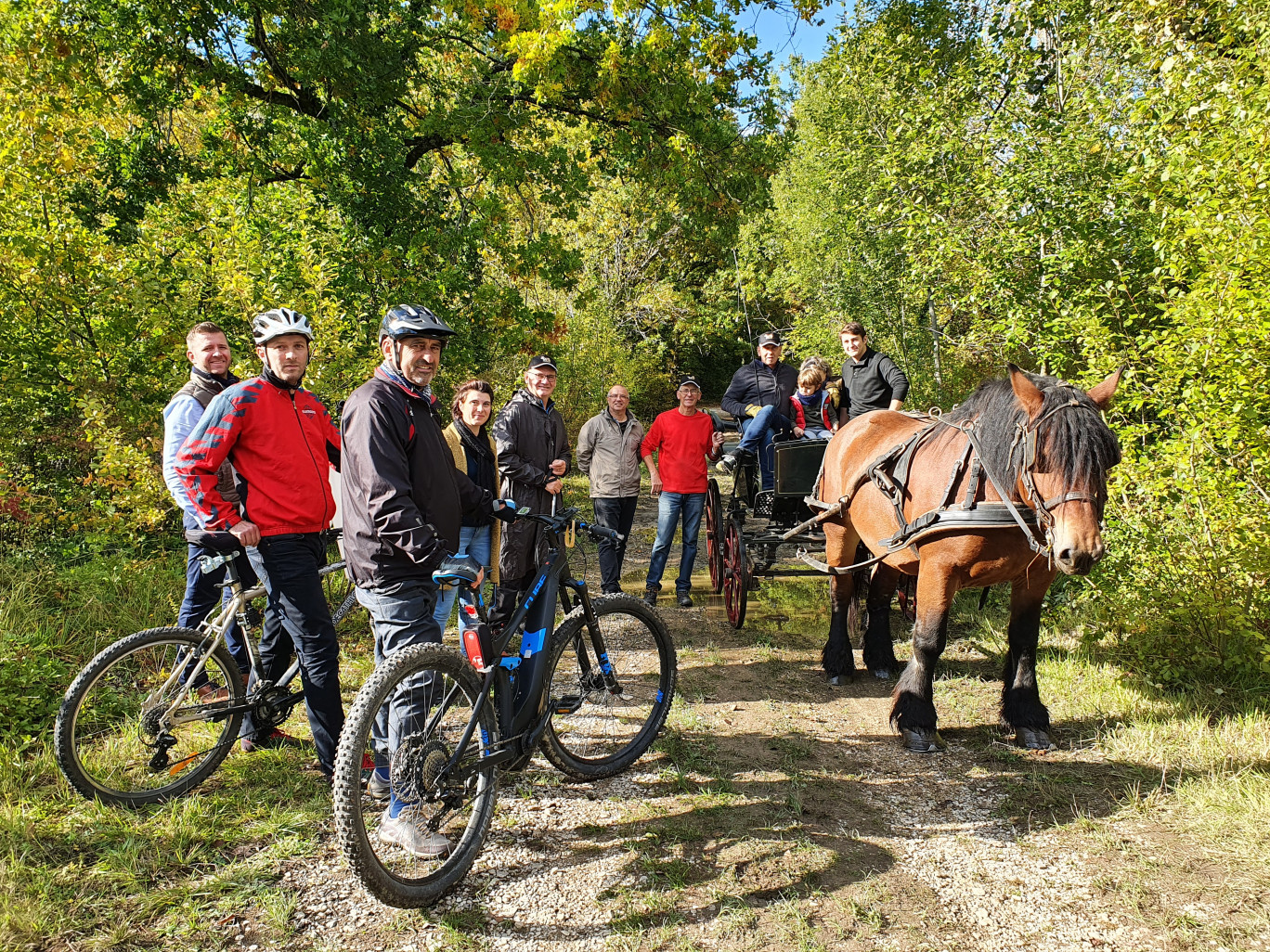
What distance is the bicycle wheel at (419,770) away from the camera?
2.38 meters

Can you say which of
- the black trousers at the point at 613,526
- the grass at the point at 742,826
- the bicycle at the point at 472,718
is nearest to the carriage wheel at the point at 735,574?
the black trousers at the point at 613,526

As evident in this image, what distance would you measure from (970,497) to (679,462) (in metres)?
3.53

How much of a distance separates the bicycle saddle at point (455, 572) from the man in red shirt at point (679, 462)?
420 cm

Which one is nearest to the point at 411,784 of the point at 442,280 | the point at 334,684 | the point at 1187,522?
the point at 334,684

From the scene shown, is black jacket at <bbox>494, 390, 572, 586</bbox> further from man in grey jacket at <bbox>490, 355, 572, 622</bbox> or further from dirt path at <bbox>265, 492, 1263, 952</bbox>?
dirt path at <bbox>265, 492, 1263, 952</bbox>

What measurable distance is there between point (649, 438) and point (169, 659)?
14.9ft

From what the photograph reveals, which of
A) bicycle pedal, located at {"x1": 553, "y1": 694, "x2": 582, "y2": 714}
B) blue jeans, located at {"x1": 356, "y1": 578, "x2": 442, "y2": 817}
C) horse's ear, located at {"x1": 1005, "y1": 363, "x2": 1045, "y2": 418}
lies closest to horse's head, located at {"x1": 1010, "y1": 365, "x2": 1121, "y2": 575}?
horse's ear, located at {"x1": 1005, "y1": 363, "x2": 1045, "y2": 418}

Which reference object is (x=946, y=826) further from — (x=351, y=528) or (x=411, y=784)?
(x=351, y=528)

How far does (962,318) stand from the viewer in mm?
14898

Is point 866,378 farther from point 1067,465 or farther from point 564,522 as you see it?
point 564,522

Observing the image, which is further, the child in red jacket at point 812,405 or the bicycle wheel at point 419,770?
the child in red jacket at point 812,405

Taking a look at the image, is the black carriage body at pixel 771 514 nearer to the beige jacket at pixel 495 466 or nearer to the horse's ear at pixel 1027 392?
the beige jacket at pixel 495 466

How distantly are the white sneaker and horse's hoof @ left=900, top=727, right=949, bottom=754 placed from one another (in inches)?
105

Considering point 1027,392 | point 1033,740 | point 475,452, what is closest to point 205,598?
point 475,452
